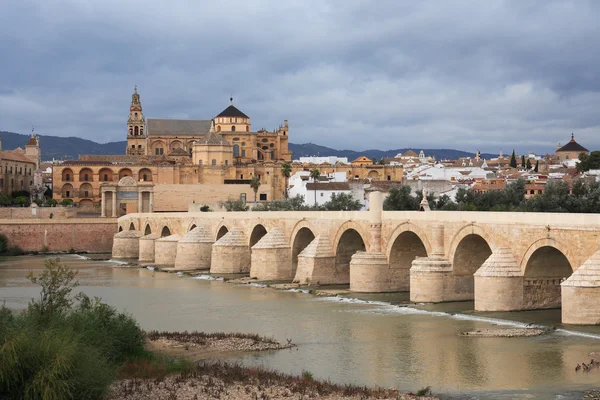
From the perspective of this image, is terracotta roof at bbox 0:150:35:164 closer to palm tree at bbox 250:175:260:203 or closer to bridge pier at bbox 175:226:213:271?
palm tree at bbox 250:175:260:203

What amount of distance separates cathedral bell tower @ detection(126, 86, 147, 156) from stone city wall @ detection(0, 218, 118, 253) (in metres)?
45.0

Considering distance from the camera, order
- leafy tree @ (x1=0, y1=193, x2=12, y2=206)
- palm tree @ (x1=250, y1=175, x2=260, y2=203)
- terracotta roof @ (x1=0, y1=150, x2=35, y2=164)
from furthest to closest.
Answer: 1. terracotta roof @ (x1=0, y1=150, x2=35, y2=164)
2. palm tree @ (x1=250, y1=175, x2=260, y2=203)
3. leafy tree @ (x1=0, y1=193, x2=12, y2=206)

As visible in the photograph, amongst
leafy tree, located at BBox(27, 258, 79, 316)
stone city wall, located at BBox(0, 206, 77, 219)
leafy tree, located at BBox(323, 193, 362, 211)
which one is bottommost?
leafy tree, located at BBox(27, 258, 79, 316)

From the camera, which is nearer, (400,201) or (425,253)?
(425,253)

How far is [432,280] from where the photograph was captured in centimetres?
2739

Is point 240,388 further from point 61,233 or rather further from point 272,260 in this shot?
point 61,233

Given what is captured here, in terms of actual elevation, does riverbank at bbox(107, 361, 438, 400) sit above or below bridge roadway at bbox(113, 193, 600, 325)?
below

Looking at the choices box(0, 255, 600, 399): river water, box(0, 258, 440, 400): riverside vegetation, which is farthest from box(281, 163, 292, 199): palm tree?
box(0, 258, 440, 400): riverside vegetation

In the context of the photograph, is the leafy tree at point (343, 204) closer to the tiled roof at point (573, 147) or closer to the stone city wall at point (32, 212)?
the stone city wall at point (32, 212)

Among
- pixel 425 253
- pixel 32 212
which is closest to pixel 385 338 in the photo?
pixel 425 253

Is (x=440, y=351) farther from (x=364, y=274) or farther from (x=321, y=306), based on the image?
(x=364, y=274)

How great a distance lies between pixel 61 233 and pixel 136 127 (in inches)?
2008

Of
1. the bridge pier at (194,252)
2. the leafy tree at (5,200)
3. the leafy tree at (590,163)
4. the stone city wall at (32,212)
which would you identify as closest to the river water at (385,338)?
the bridge pier at (194,252)

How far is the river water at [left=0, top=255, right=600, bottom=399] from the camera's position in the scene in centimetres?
1734
